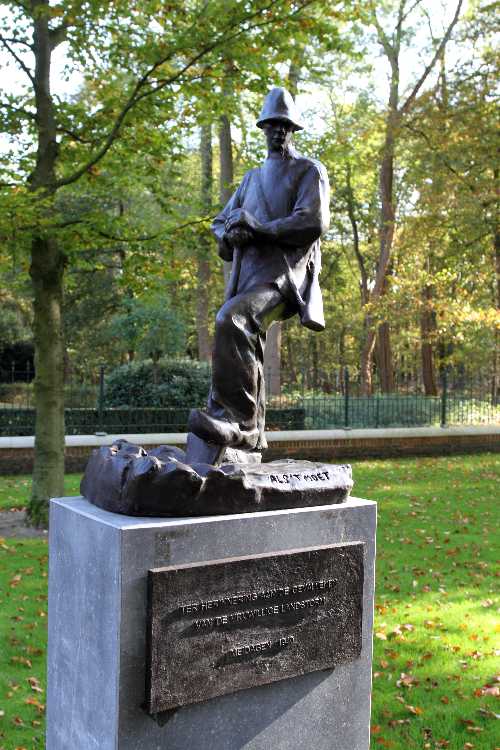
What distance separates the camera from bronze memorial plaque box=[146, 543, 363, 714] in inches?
125

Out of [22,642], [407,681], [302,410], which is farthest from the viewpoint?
[302,410]

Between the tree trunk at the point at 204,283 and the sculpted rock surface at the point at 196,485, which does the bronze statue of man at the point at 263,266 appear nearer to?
the sculpted rock surface at the point at 196,485

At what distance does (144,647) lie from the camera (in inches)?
125

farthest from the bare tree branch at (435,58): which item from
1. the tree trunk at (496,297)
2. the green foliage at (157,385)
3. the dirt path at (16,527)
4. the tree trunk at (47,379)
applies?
the dirt path at (16,527)

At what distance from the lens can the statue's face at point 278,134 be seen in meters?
4.24

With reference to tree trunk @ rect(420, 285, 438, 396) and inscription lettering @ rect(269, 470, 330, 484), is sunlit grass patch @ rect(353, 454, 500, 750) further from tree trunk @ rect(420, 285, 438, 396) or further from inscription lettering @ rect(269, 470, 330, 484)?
tree trunk @ rect(420, 285, 438, 396)

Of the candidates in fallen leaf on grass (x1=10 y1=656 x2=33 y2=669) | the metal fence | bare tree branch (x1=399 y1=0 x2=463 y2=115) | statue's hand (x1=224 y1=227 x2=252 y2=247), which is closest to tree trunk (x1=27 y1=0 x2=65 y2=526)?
fallen leaf on grass (x1=10 y1=656 x2=33 y2=669)

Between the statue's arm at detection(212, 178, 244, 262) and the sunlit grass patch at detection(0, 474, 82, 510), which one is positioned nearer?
the statue's arm at detection(212, 178, 244, 262)

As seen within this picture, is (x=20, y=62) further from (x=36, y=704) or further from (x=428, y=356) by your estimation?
(x=428, y=356)

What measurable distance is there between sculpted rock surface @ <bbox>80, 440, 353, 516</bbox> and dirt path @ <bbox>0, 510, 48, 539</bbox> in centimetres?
578

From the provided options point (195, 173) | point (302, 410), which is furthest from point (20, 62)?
point (195, 173)

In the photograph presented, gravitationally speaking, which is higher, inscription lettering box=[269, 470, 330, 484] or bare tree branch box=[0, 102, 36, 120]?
bare tree branch box=[0, 102, 36, 120]

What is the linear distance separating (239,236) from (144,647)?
2.22 meters

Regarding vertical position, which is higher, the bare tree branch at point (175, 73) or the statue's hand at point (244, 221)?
the bare tree branch at point (175, 73)
